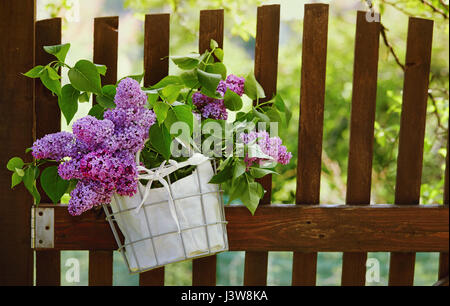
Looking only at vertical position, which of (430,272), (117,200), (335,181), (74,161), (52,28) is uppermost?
(52,28)

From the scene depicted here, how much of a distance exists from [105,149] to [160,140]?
139 mm

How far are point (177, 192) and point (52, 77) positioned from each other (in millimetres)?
432

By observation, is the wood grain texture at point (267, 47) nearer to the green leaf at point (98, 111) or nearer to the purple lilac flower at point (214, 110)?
the purple lilac flower at point (214, 110)

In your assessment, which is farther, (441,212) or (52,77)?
(441,212)

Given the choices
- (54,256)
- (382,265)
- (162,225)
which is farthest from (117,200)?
(382,265)

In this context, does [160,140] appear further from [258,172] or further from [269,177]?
[269,177]

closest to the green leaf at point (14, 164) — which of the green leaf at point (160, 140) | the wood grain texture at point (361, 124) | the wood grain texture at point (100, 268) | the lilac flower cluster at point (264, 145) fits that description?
the green leaf at point (160, 140)

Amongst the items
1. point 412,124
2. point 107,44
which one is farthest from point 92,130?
point 412,124

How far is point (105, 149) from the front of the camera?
3.70ft

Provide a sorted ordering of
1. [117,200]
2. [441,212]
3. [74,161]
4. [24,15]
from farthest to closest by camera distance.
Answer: [441,212] → [24,15] → [117,200] → [74,161]

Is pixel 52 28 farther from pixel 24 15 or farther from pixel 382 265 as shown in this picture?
pixel 382 265

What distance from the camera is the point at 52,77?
126 centimetres

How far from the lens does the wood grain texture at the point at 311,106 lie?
5.32 feet

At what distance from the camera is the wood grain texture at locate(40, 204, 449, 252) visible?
160 centimetres
